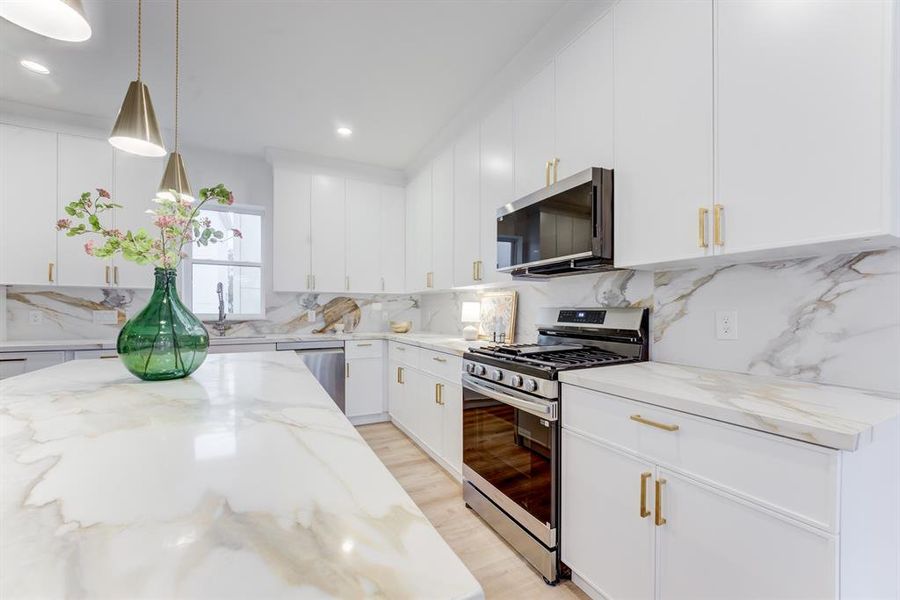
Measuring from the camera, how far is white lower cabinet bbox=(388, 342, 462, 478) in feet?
8.57

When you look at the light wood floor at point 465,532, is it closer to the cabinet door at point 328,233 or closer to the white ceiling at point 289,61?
the cabinet door at point 328,233

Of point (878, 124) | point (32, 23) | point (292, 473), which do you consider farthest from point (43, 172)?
point (878, 124)

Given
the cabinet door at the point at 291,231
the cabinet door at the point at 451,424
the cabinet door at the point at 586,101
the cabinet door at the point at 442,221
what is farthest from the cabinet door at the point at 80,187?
the cabinet door at the point at 586,101

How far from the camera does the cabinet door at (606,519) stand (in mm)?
1345

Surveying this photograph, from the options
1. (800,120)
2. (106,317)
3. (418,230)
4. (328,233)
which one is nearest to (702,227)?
(800,120)

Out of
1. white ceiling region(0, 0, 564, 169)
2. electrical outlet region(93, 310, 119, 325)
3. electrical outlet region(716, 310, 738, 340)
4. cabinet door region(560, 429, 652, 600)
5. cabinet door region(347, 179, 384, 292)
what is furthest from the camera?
cabinet door region(347, 179, 384, 292)

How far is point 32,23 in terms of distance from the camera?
929 millimetres

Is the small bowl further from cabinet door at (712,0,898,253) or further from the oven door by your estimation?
cabinet door at (712,0,898,253)

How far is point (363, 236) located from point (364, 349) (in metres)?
1.22

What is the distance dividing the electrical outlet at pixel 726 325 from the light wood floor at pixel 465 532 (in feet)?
4.04

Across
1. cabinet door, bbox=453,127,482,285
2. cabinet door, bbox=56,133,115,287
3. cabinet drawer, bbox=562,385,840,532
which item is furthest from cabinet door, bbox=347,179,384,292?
cabinet drawer, bbox=562,385,840,532

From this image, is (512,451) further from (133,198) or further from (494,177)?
(133,198)

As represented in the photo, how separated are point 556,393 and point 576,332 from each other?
28.7 inches

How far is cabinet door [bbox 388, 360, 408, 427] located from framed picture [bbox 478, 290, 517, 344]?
875 millimetres
